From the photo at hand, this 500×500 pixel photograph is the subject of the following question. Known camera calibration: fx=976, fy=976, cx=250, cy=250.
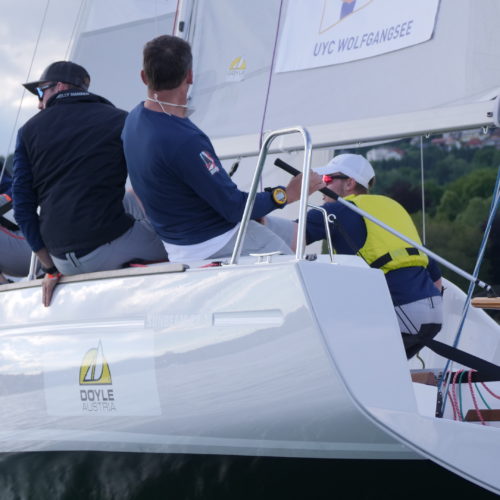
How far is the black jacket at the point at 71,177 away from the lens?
331 centimetres

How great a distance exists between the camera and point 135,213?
3.46 meters

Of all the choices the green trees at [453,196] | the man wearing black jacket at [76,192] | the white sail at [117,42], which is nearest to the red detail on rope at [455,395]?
the man wearing black jacket at [76,192]

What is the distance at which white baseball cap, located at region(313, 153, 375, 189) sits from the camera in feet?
13.0

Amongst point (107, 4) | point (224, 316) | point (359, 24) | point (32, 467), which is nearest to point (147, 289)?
point (224, 316)

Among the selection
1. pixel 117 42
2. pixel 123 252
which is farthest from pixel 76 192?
pixel 117 42

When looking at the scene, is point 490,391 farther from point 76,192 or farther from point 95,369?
point 76,192

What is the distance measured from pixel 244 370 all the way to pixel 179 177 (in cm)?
71

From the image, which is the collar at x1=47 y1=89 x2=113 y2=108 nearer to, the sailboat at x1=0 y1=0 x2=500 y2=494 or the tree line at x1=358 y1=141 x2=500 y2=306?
the sailboat at x1=0 y1=0 x2=500 y2=494

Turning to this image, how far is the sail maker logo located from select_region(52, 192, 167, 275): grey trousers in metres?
0.44

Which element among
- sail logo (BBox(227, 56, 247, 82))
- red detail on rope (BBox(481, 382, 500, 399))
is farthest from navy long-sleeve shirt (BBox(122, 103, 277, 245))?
sail logo (BBox(227, 56, 247, 82))

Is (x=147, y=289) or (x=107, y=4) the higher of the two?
(x=107, y=4)

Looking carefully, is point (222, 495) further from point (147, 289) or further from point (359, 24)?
point (359, 24)

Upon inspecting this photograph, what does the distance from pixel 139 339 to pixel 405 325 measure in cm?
128

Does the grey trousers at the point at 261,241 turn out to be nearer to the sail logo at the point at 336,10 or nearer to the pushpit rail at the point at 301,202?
the pushpit rail at the point at 301,202
